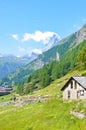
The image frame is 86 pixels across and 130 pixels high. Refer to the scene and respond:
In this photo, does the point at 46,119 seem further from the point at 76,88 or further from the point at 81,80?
the point at 81,80

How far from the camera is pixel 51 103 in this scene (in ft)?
298

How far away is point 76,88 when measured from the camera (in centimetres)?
8981

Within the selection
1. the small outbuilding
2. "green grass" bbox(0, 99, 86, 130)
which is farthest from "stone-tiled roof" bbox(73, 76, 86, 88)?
"green grass" bbox(0, 99, 86, 130)

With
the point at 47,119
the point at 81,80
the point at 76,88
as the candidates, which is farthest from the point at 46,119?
the point at 81,80

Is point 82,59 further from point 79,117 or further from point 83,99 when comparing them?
point 79,117

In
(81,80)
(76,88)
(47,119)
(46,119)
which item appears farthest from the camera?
(76,88)

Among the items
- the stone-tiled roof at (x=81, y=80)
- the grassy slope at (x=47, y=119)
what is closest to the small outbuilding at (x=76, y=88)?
the stone-tiled roof at (x=81, y=80)

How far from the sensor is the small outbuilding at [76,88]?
8712 centimetres

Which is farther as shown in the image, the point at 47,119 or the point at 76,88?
the point at 76,88

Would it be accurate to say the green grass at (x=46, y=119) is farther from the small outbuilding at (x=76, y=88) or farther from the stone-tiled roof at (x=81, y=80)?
the stone-tiled roof at (x=81, y=80)

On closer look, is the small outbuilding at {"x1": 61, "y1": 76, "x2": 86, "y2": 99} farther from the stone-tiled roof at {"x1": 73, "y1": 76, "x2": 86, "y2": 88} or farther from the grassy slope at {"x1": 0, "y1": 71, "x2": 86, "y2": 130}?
the grassy slope at {"x1": 0, "y1": 71, "x2": 86, "y2": 130}

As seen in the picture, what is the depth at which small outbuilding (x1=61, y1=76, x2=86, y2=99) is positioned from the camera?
87125 mm

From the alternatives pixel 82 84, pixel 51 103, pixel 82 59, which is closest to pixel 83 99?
pixel 82 84

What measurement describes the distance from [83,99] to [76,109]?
30.5 feet
